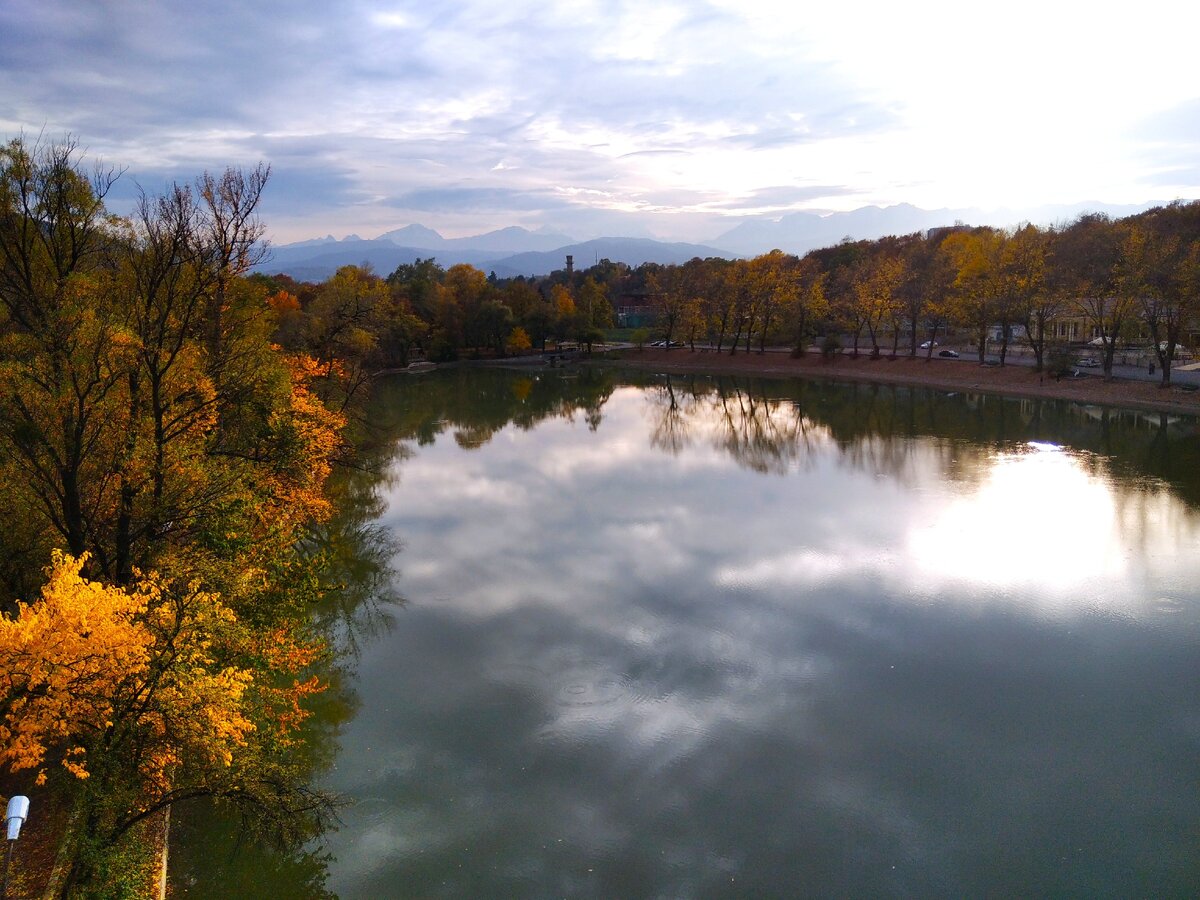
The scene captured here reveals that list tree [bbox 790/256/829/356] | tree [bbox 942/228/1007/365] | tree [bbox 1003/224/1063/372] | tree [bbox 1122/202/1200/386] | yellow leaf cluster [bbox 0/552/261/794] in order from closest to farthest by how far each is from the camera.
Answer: yellow leaf cluster [bbox 0/552/261/794], tree [bbox 1122/202/1200/386], tree [bbox 1003/224/1063/372], tree [bbox 942/228/1007/365], tree [bbox 790/256/829/356]

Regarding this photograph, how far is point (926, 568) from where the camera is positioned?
711 inches

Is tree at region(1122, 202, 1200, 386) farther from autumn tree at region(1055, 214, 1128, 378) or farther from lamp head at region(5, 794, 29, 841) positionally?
lamp head at region(5, 794, 29, 841)

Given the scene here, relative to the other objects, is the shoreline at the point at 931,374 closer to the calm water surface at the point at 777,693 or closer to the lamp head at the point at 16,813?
the calm water surface at the point at 777,693

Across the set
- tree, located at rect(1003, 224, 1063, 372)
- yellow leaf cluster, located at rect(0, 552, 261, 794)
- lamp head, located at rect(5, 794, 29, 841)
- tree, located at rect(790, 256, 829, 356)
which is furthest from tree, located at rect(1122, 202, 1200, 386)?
lamp head, located at rect(5, 794, 29, 841)

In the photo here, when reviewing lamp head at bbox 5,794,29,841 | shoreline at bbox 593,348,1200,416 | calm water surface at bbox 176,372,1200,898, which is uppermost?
shoreline at bbox 593,348,1200,416

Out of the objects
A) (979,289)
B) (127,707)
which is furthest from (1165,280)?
(127,707)

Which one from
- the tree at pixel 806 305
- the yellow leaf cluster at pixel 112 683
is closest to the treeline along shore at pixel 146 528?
the yellow leaf cluster at pixel 112 683

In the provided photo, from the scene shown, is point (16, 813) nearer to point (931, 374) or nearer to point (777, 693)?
point (777, 693)

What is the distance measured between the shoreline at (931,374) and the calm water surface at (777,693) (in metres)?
14.7

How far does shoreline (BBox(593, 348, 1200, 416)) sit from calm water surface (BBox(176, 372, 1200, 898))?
14736 millimetres

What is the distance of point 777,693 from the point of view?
12.9 m

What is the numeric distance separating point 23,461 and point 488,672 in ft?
25.6

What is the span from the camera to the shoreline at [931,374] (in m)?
39.8

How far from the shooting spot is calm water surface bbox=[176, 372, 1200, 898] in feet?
30.8
